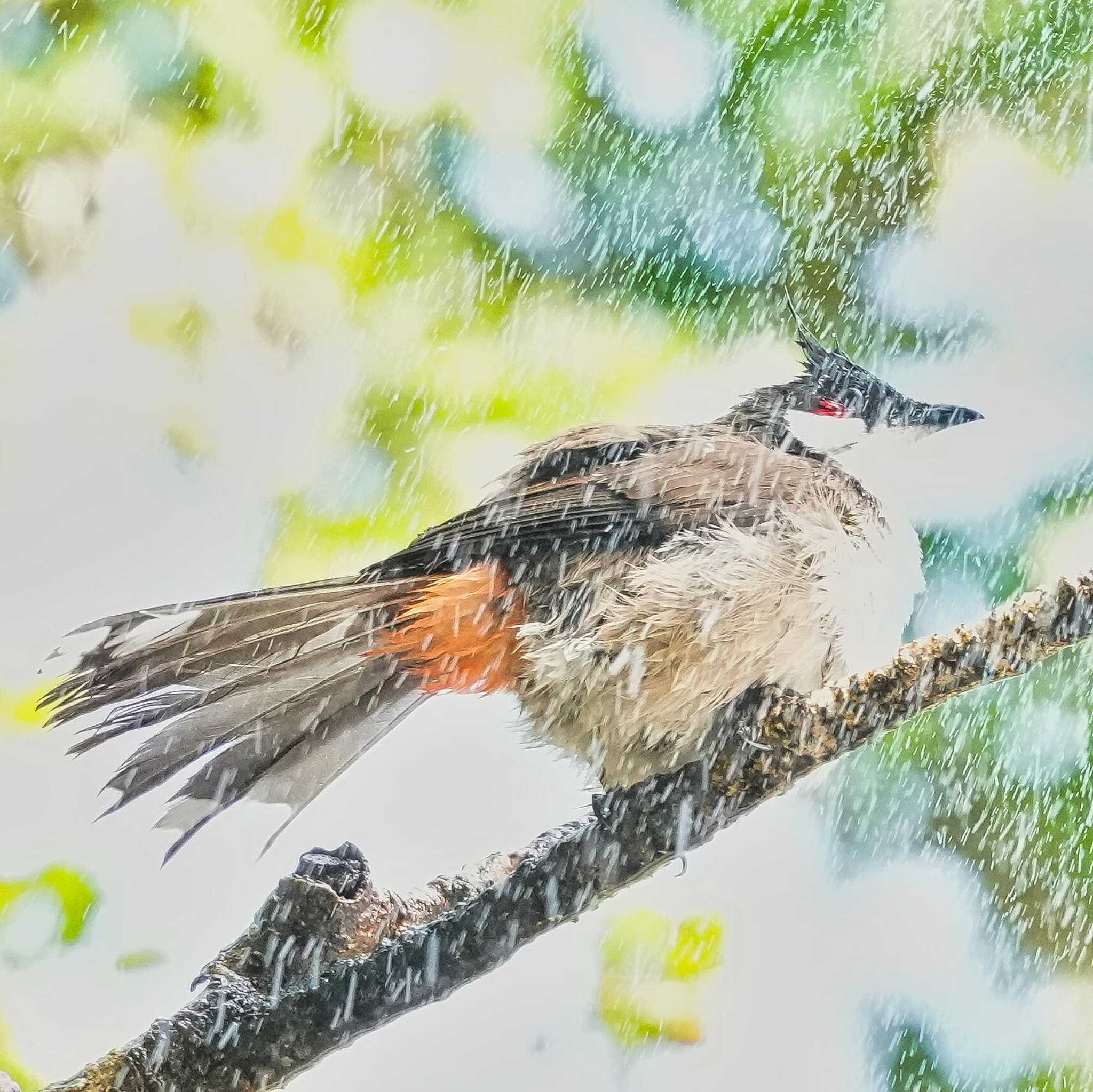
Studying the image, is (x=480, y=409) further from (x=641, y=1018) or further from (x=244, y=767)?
(x=641, y=1018)

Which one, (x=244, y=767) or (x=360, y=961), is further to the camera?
(x=244, y=767)

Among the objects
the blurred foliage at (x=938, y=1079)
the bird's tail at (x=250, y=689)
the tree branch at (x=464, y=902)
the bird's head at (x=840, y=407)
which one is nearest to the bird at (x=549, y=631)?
the bird's tail at (x=250, y=689)

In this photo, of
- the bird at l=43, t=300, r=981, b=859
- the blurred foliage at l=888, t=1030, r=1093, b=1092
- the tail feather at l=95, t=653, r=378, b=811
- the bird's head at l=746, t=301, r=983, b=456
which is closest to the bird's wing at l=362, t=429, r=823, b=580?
the bird at l=43, t=300, r=981, b=859

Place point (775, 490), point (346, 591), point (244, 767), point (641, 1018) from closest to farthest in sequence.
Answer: point (244, 767), point (346, 591), point (775, 490), point (641, 1018)

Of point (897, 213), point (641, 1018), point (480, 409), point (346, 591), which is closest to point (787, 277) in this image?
point (897, 213)

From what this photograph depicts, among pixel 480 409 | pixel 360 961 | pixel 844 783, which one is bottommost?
pixel 844 783

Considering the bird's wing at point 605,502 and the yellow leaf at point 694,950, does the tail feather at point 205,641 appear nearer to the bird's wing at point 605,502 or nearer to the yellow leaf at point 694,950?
the bird's wing at point 605,502

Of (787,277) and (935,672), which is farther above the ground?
(787,277)

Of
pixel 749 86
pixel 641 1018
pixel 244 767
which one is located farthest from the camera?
pixel 749 86
